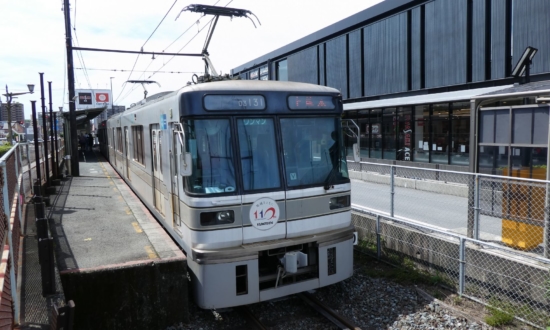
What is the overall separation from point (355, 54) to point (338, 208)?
1870 cm

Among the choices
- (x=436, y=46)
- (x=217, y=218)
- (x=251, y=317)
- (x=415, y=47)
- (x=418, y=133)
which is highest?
(x=415, y=47)

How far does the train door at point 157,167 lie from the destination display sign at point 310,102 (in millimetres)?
2438

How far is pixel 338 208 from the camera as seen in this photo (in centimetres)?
662

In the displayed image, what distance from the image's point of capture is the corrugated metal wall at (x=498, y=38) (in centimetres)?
1582

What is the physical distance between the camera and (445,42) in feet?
59.8

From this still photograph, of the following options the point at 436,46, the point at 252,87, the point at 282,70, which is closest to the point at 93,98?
the point at 282,70

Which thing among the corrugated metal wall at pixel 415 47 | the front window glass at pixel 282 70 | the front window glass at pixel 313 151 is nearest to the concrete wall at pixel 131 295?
the front window glass at pixel 313 151

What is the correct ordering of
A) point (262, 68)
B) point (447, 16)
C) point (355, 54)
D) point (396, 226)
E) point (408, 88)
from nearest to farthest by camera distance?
point (396, 226), point (447, 16), point (408, 88), point (355, 54), point (262, 68)

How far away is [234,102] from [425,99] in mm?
13755

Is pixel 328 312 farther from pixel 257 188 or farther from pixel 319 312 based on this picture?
pixel 257 188

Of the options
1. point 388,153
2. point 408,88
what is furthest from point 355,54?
point 388,153

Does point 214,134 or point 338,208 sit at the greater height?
point 214,134

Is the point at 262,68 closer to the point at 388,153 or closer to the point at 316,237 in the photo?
the point at 388,153

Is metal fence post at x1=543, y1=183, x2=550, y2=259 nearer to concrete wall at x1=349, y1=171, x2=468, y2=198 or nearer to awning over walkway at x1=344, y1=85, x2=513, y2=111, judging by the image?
concrete wall at x1=349, y1=171, x2=468, y2=198
